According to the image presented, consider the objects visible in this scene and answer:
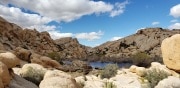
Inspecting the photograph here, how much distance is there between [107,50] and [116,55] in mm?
21285

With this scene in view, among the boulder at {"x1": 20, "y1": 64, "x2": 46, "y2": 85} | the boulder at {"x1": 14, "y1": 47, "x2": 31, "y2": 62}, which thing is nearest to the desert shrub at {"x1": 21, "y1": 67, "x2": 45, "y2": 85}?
the boulder at {"x1": 20, "y1": 64, "x2": 46, "y2": 85}

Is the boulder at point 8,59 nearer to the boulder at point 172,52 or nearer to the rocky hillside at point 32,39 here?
the boulder at point 172,52

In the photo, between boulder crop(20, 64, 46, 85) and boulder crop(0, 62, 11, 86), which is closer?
boulder crop(0, 62, 11, 86)

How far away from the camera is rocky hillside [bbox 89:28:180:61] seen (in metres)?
168

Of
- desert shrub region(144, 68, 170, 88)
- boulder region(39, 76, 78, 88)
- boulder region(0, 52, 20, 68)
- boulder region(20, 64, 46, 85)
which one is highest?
boulder region(0, 52, 20, 68)

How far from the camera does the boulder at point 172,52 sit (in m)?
28.5

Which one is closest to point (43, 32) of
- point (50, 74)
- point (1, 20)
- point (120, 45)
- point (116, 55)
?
point (1, 20)

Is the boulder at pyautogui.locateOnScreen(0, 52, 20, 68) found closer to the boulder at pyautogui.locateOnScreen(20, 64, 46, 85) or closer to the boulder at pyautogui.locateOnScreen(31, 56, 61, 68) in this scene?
the boulder at pyautogui.locateOnScreen(20, 64, 46, 85)

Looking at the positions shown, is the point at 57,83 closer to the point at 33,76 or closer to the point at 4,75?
the point at 4,75

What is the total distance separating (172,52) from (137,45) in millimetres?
152092

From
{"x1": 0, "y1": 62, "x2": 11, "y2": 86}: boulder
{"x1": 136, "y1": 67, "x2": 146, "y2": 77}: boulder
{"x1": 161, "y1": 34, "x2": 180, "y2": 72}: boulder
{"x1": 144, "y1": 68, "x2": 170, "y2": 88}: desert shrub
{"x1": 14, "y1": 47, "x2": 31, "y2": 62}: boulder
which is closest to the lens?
{"x1": 0, "y1": 62, "x2": 11, "y2": 86}: boulder

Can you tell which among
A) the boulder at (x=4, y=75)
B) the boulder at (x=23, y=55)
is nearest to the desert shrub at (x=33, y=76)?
the boulder at (x=4, y=75)

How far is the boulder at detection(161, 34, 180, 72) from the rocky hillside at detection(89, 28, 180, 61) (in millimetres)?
130867

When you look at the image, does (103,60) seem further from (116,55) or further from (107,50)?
(107,50)
